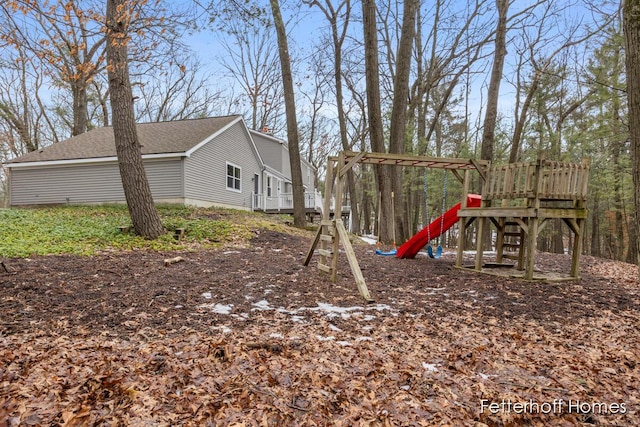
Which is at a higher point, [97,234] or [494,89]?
Answer: [494,89]

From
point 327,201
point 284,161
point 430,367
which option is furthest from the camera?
point 284,161

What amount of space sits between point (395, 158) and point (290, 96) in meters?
8.00

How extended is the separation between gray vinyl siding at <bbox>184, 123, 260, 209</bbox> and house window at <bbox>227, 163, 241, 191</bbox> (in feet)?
0.58

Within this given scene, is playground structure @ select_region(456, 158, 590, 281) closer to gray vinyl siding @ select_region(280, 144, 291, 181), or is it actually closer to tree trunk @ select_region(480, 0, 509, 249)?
tree trunk @ select_region(480, 0, 509, 249)

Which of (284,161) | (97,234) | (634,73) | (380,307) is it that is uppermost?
(284,161)

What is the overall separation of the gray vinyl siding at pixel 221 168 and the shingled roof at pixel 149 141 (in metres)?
0.51

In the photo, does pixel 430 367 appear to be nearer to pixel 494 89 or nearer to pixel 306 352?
pixel 306 352

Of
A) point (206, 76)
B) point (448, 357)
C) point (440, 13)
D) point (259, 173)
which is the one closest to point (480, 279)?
point (448, 357)

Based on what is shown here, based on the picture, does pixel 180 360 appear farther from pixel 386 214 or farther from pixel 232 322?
pixel 386 214

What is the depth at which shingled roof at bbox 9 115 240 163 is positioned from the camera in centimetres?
1512

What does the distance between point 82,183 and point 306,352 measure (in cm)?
1611

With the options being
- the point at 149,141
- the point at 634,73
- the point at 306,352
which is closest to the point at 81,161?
the point at 149,141

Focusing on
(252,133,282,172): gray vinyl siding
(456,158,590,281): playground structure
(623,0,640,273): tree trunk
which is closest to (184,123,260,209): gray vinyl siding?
(252,133,282,172): gray vinyl siding

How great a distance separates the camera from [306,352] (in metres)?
2.96
